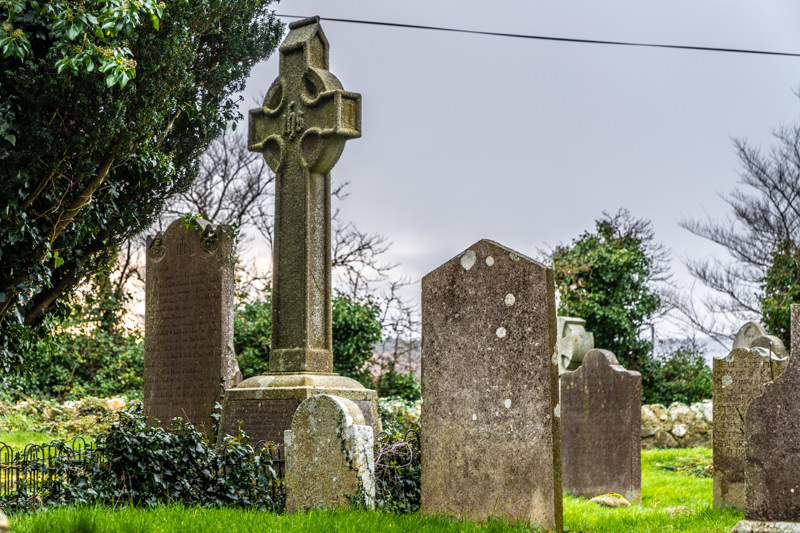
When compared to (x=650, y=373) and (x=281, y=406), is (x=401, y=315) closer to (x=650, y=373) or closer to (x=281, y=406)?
(x=650, y=373)

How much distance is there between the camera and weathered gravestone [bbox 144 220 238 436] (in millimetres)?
9727

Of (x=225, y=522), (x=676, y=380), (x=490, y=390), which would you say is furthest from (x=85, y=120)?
(x=676, y=380)

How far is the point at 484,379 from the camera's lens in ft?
20.2

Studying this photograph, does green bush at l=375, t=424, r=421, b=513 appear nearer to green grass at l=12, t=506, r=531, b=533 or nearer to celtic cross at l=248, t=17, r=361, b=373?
green grass at l=12, t=506, r=531, b=533

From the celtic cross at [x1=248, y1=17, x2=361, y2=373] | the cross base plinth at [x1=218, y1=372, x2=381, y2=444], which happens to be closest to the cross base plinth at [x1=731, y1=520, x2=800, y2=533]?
the cross base plinth at [x1=218, y1=372, x2=381, y2=444]

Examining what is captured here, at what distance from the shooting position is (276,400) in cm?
893

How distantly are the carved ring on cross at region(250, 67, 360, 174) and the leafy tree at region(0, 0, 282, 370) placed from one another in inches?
30.5

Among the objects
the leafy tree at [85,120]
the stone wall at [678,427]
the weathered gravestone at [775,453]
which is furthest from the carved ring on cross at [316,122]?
the stone wall at [678,427]

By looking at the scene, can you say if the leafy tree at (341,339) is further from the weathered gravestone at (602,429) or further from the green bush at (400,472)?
the green bush at (400,472)

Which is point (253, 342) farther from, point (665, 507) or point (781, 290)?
point (781, 290)

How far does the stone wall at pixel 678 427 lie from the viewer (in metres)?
16.5

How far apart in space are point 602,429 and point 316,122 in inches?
208

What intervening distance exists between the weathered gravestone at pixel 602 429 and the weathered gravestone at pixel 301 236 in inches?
131

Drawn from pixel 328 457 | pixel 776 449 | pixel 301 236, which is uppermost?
pixel 301 236
